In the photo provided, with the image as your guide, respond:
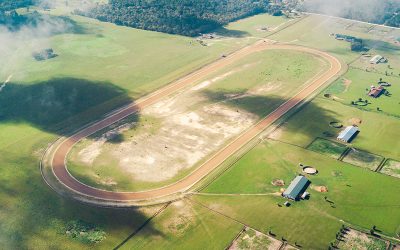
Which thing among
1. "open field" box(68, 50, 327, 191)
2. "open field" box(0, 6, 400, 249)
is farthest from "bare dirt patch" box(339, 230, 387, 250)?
"open field" box(68, 50, 327, 191)

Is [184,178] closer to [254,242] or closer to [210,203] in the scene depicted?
[210,203]

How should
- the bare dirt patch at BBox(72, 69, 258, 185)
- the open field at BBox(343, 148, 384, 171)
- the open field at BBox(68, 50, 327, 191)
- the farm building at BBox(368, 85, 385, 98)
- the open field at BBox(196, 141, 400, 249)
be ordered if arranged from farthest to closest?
the farm building at BBox(368, 85, 385, 98) → the bare dirt patch at BBox(72, 69, 258, 185) → the open field at BBox(343, 148, 384, 171) → the open field at BBox(68, 50, 327, 191) → the open field at BBox(196, 141, 400, 249)

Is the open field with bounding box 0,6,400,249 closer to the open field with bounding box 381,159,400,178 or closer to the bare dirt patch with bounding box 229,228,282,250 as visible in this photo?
the bare dirt patch with bounding box 229,228,282,250

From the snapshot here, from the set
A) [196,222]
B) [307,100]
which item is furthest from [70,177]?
[307,100]

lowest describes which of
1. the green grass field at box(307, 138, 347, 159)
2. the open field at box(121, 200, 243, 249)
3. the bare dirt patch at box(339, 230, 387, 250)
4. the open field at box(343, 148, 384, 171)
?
the open field at box(343, 148, 384, 171)

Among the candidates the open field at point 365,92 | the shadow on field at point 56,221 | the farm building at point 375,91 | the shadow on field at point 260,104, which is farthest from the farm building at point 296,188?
the farm building at point 375,91

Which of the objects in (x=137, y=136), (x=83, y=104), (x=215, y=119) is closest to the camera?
(x=137, y=136)

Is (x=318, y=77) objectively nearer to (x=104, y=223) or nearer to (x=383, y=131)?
(x=383, y=131)
